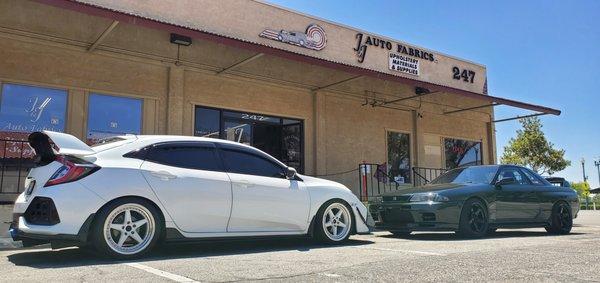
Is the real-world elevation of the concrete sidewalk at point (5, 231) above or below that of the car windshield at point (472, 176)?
below

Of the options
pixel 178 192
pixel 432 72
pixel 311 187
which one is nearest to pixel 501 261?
pixel 311 187

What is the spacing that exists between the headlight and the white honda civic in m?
2.01

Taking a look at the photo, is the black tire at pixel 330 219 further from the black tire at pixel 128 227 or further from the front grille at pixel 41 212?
the front grille at pixel 41 212

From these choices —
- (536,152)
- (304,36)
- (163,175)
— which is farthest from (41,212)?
(536,152)

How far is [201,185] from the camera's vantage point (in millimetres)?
6258

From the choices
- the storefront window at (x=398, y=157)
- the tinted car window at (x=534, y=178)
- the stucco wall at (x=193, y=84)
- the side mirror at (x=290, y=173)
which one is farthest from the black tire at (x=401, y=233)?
the storefront window at (x=398, y=157)

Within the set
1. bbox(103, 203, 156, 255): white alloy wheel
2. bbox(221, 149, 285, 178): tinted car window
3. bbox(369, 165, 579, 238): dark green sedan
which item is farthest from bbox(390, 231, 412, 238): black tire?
bbox(103, 203, 156, 255): white alloy wheel

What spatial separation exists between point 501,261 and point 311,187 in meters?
2.65

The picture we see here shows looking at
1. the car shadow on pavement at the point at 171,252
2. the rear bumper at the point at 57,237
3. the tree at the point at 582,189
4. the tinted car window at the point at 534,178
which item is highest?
the tree at the point at 582,189

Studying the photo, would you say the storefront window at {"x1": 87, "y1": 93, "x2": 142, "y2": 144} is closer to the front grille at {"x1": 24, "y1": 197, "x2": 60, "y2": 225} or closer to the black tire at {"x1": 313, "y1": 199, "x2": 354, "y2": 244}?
the front grille at {"x1": 24, "y1": 197, "x2": 60, "y2": 225}

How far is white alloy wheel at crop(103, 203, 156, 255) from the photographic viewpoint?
5.65 meters

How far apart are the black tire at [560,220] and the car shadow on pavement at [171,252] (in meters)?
4.72

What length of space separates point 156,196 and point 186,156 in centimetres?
Answer: 74

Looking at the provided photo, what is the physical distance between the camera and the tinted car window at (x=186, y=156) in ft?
20.6
